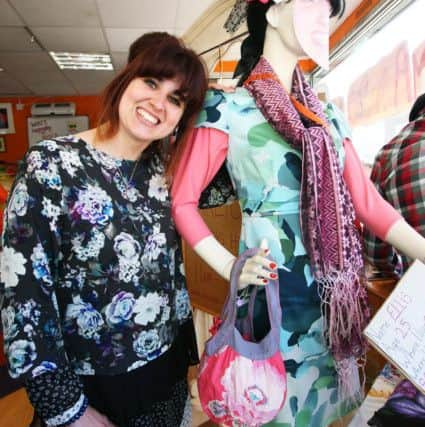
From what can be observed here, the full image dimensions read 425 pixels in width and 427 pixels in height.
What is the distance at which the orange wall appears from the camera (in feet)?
20.7

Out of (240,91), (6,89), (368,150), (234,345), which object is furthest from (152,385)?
(6,89)

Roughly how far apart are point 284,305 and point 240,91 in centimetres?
45

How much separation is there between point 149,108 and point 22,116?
6.63 metres

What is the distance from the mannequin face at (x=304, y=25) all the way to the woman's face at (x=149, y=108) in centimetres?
24

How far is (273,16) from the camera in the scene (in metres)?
0.78

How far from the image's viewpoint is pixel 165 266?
764mm

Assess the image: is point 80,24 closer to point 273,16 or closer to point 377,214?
point 273,16

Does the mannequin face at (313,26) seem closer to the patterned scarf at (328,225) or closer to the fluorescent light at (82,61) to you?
the patterned scarf at (328,225)

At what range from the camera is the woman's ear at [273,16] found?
77cm

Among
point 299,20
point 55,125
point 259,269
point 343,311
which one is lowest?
point 343,311

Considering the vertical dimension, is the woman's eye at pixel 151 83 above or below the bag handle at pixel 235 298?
above

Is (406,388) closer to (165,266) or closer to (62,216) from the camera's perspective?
(165,266)

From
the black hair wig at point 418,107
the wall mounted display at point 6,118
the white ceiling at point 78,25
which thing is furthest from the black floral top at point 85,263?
the wall mounted display at point 6,118

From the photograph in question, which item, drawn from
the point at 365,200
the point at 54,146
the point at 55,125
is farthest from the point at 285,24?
the point at 55,125
